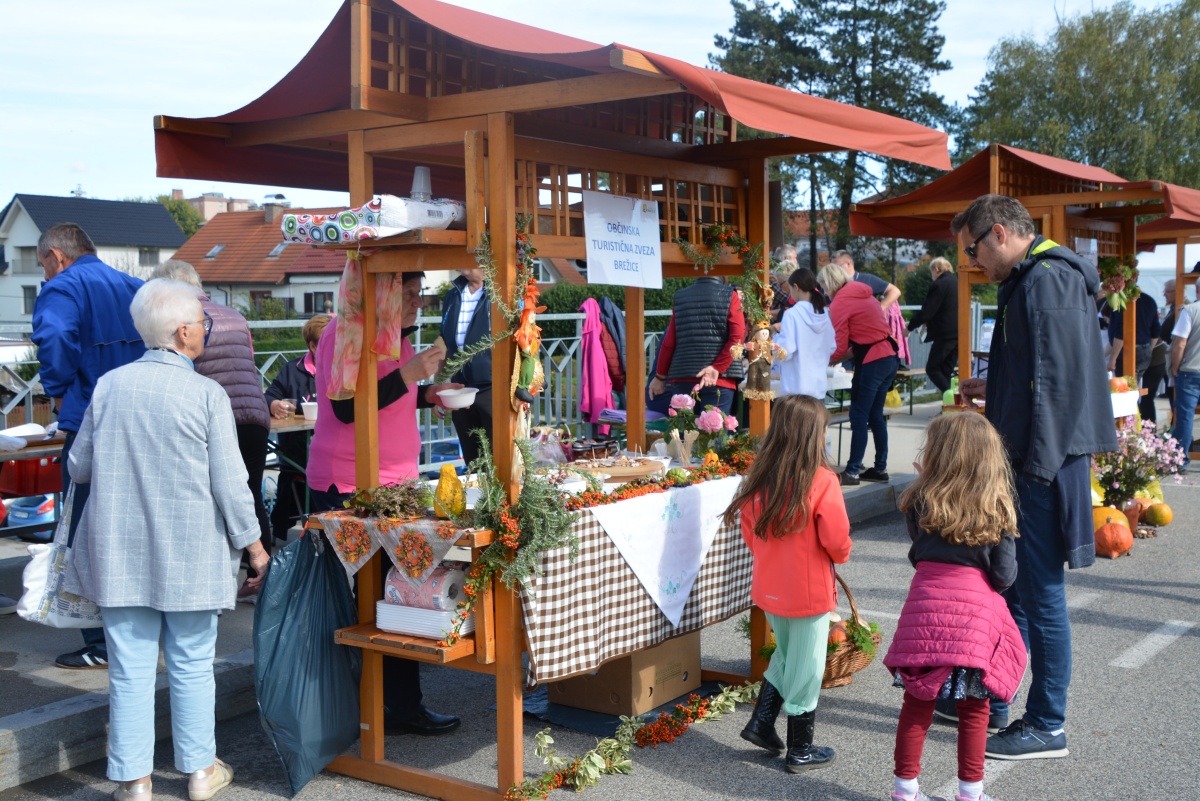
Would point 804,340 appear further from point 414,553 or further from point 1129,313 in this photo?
point 414,553

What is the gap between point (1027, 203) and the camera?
772 centimetres

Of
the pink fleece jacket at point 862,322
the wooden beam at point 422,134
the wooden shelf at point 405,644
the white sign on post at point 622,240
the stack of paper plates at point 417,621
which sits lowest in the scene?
the wooden shelf at point 405,644

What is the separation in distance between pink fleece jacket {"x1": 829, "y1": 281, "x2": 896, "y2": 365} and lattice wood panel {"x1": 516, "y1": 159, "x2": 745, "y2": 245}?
4155 millimetres

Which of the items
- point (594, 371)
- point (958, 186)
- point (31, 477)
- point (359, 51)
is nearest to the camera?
point (359, 51)

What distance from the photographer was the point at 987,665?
11.5 feet

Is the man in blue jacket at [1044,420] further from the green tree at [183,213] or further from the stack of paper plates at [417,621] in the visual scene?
the green tree at [183,213]

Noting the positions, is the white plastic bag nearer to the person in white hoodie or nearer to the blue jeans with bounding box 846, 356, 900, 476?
the person in white hoodie

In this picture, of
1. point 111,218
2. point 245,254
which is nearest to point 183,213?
point 111,218

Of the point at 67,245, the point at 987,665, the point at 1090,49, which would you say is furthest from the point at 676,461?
the point at 1090,49

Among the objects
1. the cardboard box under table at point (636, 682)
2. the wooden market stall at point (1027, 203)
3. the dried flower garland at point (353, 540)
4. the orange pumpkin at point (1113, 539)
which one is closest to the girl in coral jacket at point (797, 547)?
the cardboard box under table at point (636, 682)

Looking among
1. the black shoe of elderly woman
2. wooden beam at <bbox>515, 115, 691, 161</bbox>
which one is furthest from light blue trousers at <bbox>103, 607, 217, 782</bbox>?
wooden beam at <bbox>515, 115, 691, 161</bbox>

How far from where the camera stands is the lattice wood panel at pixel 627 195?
3.90m

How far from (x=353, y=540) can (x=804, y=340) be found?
533cm

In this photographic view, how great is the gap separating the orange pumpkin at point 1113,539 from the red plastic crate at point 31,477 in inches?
250
